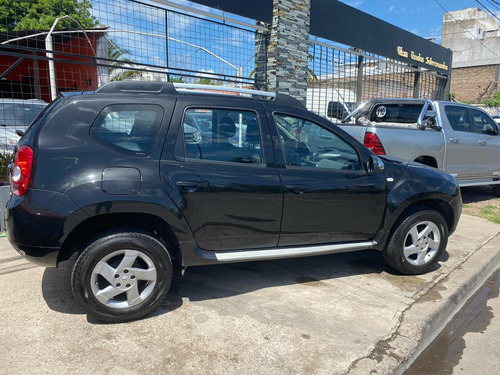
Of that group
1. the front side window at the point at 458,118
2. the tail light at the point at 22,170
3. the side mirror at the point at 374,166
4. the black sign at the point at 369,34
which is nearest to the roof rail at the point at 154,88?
the tail light at the point at 22,170

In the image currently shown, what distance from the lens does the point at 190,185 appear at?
9.48ft

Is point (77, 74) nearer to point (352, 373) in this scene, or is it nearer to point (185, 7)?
point (185, 7)

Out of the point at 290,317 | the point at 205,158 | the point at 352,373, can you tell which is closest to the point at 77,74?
the point at 205,158

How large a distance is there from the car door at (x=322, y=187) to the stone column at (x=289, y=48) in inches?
194

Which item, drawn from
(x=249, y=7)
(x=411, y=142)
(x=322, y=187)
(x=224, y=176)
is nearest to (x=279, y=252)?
(x=322, y=187)

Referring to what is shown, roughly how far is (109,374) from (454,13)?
183ft

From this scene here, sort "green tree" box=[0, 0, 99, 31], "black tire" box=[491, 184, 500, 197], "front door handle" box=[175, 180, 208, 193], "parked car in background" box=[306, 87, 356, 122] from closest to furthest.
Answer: "front door handle" box=[175, 180, 208, 193] < "green tree" box=[0, 0, 99, 31] < "black tire" box=[491, 184, 500, 197] < "parked car in background" box=[306, 87, 356, 122]

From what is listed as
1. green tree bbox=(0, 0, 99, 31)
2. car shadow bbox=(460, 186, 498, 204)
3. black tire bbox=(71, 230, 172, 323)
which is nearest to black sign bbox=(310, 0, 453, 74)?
car shadow bbox=(460, 186, 498, 204)

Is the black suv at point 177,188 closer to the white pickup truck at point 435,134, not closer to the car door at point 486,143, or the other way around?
the white pickup truck at point 435,134

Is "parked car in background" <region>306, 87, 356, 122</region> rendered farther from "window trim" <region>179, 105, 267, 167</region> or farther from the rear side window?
the rear side window

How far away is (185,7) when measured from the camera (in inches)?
278

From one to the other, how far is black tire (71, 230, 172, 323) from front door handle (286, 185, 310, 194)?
1136 millimetres

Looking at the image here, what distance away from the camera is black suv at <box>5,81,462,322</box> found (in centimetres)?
265

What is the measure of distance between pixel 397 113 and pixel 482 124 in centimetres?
178
